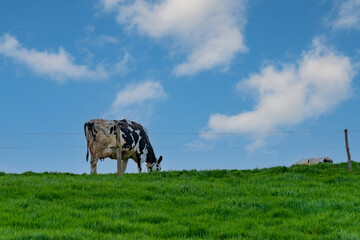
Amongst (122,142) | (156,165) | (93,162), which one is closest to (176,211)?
(93,162)

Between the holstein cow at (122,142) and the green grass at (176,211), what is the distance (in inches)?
385

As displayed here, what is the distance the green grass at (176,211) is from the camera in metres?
7.79

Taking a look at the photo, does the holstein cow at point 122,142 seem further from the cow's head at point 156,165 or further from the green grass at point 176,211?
the green grass at point 176,211

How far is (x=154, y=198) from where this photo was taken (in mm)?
11344

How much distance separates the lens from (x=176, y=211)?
977 cm

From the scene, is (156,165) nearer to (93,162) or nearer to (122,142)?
(122,142)

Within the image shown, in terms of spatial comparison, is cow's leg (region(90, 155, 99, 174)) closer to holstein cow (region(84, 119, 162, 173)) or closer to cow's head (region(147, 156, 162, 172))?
holstein cow (region(84, 119, 162, 173))

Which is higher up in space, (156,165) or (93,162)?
(93,162)

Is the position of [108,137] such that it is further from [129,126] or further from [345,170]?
[345,170]

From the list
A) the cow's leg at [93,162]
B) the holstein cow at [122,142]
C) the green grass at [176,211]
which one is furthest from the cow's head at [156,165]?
the green grass at [176,211]

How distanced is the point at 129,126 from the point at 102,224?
17.3m

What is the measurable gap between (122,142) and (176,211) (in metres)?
14.6

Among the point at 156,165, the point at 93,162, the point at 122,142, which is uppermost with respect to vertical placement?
the point at 122,142

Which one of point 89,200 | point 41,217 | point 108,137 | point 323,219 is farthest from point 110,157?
point 323,219
